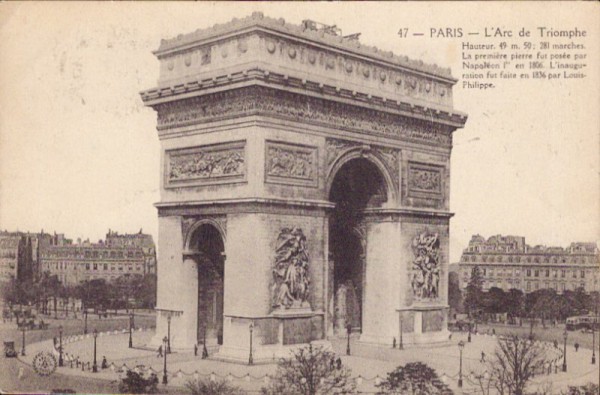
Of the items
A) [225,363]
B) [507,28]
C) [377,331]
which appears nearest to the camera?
[507,28]

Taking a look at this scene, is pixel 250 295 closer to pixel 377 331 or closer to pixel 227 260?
pixel 227 260

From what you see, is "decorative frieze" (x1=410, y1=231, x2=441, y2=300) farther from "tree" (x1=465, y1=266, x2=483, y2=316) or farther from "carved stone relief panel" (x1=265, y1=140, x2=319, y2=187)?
"tree" (x1=465, y1=266, x2=483, y2=316)

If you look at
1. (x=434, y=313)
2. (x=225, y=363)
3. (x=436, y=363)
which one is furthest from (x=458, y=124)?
(x=225, y=363)

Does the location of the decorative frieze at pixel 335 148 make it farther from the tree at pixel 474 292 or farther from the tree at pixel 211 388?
the tree at pixel 474 292

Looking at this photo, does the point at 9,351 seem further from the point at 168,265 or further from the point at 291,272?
the point at 291,272

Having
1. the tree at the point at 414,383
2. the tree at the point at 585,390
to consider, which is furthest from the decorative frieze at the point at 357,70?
the tree at the point at 585,390

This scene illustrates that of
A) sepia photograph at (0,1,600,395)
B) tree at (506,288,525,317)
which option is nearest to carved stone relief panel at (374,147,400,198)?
sepia photograph at (0,1,600,395)
